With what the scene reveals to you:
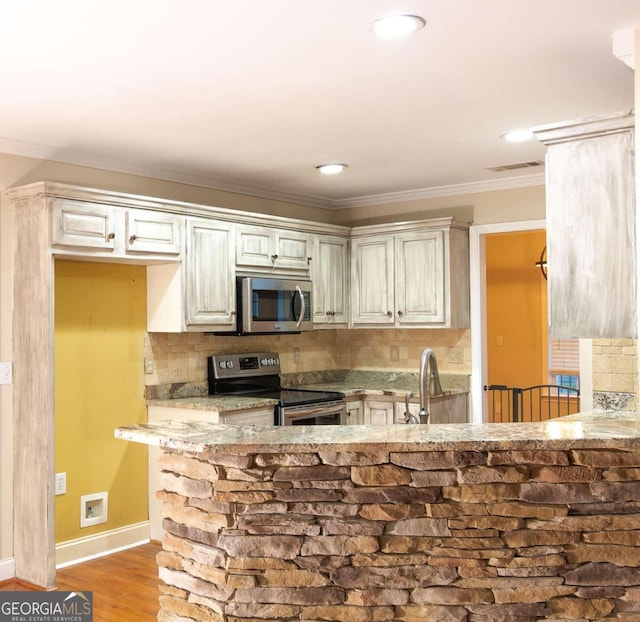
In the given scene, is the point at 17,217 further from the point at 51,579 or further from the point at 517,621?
the point at 517,621

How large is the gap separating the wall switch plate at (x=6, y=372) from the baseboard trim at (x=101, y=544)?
3.61 feet

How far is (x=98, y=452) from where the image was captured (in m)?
4.77

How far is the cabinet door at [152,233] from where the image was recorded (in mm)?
4461

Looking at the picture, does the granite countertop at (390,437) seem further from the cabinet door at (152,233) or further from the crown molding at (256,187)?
the crown molding at (256,187)

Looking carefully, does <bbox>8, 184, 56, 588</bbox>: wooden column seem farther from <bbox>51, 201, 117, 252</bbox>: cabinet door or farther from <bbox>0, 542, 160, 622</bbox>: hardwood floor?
<bbox>0, 542, 160, 622</bbox>: hardwood floor

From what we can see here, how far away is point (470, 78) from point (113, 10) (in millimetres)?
1591

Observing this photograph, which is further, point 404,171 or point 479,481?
point 404,171

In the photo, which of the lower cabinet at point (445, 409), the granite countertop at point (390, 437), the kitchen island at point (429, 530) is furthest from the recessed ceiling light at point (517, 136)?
the kitchen island at point (429, 530)

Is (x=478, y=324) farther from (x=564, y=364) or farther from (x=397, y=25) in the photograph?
(x=397, y=25)

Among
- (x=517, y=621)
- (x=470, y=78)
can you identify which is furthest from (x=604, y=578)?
(x=470, y=78)

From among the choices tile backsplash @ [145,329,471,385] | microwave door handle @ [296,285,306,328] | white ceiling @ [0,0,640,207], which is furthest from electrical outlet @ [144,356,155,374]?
white ceiling @ [0,0,640,207]

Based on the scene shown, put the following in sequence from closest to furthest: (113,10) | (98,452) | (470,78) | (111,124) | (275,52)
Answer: (113,10) < (275,52) < (470,78) < (111,124) < (98,452)

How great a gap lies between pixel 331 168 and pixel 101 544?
2.96 metres

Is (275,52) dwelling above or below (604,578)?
above
